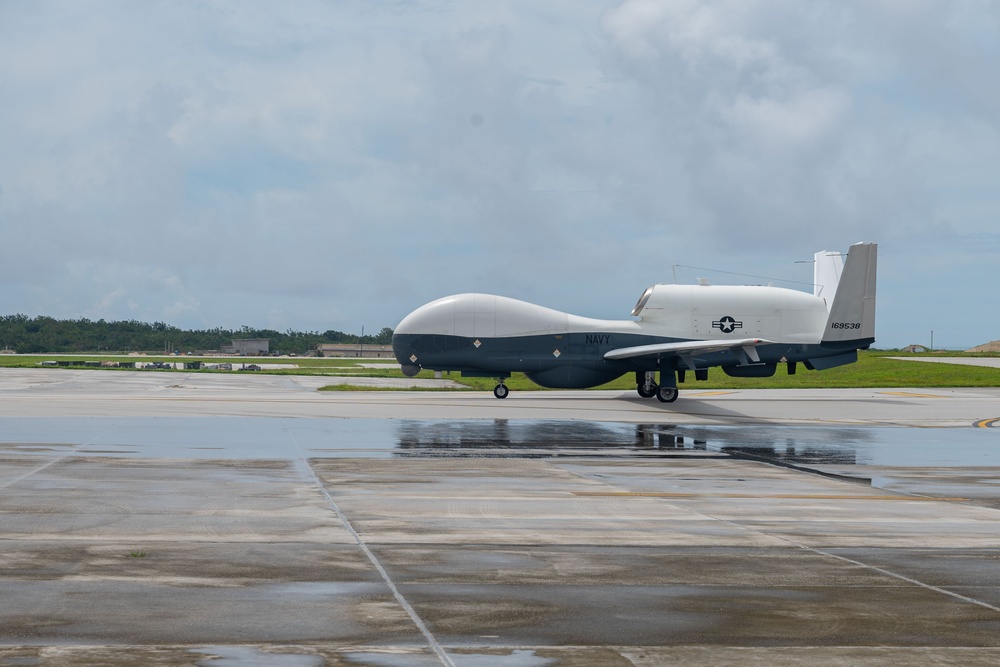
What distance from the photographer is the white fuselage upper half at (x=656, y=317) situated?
137ft

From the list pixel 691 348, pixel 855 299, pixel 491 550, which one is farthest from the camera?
pixel 855 299

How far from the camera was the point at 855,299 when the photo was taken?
41.9m

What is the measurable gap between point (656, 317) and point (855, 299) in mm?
8067

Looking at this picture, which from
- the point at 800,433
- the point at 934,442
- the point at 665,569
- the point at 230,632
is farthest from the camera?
the point at 800,433

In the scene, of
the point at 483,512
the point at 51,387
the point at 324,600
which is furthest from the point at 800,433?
the point at 51,387

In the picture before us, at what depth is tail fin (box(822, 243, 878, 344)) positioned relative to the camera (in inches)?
1644

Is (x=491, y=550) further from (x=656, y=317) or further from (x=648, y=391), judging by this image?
(x=648, y=391)

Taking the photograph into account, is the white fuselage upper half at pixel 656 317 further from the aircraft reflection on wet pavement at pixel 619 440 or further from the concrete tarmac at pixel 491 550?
the concrete tarmac at pixel 491 550

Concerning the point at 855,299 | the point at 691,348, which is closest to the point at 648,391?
the point at 691,348

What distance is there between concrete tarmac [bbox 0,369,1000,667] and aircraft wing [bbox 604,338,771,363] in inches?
501

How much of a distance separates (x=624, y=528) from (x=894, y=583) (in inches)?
147

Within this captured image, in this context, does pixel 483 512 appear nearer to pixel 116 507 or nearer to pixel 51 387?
pixel 116 507

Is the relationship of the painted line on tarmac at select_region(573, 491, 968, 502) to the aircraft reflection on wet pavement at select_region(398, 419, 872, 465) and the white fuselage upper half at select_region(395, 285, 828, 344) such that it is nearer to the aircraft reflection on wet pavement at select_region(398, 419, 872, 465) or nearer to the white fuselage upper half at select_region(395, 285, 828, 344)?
the aircraft reflection on wet pavement at select_region(398, 419, 872, 465)

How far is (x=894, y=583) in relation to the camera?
9453 mm
